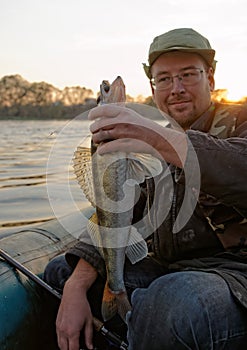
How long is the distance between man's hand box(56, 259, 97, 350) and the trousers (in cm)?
69

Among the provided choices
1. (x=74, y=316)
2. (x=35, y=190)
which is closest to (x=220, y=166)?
(x=74, y=316)

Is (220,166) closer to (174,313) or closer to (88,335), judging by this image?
(174,313)

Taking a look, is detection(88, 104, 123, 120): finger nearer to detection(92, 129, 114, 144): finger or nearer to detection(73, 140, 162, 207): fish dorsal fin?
detection(92, 129, 114, 144): finger

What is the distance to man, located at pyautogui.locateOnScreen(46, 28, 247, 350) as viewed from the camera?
237 cm

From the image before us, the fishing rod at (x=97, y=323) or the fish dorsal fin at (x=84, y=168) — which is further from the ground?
the fish dorsal fin at (x=84, y=168)

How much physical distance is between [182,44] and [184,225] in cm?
150

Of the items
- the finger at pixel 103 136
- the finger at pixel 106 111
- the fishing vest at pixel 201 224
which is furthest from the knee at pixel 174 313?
the finger at pixel 106 111

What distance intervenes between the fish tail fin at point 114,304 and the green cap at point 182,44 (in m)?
1.92

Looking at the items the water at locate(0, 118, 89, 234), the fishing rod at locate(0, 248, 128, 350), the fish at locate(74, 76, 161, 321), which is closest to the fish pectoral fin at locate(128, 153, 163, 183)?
the fish at locate(74, 76, 161, 321)

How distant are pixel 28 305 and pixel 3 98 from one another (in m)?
68.5

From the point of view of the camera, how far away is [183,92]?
12.5ft

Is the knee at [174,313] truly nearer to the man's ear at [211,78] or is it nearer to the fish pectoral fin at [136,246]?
the fish pectoral fin at [136,246]

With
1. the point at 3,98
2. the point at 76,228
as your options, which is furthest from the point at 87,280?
the point at 3,98

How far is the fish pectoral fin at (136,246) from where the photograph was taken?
2893mm
